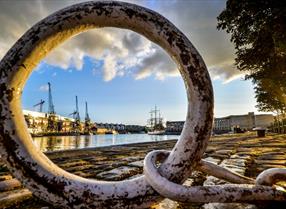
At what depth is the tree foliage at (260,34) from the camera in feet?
27.4

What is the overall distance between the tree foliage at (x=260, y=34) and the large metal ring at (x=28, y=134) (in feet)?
27.5

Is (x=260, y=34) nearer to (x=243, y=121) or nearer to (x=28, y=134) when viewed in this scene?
(x=28, y=134)

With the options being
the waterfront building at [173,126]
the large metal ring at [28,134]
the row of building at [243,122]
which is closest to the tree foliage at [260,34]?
the large metal ring at [28,134]

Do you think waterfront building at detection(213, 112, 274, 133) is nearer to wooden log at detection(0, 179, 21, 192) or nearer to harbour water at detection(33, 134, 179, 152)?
harbour water at detection(33, 134, 179, 152)

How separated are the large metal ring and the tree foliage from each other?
8.37 metres

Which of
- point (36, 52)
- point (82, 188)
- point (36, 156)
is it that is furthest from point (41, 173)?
point (36, 52)

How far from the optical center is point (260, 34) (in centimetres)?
1002

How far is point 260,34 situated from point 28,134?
10.9 m

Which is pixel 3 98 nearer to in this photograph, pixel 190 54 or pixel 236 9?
pixel 190 54

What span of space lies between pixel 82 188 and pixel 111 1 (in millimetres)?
1081

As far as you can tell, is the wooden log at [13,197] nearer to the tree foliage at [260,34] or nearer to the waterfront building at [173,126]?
the tree foliage at [260,34]

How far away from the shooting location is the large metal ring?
3.91 ft

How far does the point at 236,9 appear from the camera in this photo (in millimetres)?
10203

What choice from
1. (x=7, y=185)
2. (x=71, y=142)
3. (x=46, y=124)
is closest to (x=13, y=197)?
(x=7, y=185)
